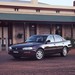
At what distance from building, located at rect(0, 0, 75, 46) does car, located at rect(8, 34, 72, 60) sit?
31.3ft

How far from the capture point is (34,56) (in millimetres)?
18469

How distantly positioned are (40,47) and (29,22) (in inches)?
533

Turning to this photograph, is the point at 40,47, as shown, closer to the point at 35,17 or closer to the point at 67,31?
the point at 35,17

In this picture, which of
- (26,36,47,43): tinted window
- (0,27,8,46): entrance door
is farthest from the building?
(26,36,47,43): tinted window

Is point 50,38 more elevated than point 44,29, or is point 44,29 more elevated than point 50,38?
point 44,29

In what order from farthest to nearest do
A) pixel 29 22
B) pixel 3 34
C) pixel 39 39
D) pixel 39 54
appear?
pixel 3 34 < pixel 29 22 < pixel 39 39 < pixel 39 54

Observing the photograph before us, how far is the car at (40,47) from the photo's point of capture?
60.0 feet

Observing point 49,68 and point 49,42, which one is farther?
point 49,42

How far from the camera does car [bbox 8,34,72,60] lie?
1828 cm

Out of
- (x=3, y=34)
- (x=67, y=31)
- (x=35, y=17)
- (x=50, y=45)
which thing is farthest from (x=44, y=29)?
(x=50, y=45)

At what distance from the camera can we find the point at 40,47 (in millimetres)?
18828

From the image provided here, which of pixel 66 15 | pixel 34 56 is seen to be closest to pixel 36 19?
pixel 66 15

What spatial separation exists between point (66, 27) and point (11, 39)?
728 centimetres

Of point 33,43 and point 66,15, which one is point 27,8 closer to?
point 66,15
